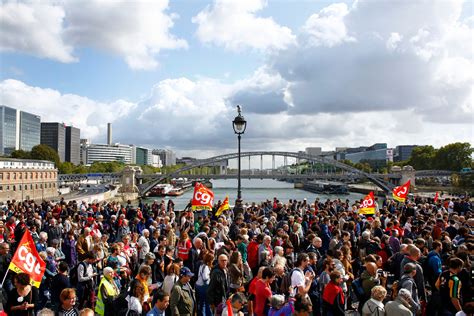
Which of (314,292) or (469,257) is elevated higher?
→ (469,257)

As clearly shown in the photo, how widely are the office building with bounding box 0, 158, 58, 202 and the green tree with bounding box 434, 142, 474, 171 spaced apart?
227 feet

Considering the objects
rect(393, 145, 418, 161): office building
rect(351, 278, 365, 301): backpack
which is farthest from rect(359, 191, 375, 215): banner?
rect(393, 145, 418, 161): office building

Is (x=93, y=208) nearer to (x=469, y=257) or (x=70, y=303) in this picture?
(x=70, y=303)

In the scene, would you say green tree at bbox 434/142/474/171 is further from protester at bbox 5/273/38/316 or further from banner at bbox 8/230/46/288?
protester at bbox 5/273/38/316

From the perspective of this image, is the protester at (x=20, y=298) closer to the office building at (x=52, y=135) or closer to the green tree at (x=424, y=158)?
the green tree at (x=424, y=158)

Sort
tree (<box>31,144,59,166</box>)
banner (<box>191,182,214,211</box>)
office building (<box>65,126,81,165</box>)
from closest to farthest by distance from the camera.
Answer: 1. banner (<box>191,182,214,211</box>)
2. tree (<box>31,144,59,166</box>)
3. office building (<box>65,126,81,165</box>)

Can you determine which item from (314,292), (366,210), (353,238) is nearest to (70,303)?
(314,292)

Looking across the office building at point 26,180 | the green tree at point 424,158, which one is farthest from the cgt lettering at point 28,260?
the green tree at point 424,158

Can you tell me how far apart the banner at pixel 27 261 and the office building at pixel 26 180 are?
4068cm

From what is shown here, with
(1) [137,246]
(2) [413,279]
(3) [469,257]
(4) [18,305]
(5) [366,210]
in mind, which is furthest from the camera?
(5) [366,210]

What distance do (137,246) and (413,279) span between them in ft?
16.5

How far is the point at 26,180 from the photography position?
49969 millimetres

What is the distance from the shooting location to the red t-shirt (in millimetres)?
5410

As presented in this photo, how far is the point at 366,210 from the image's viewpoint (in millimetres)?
14406
